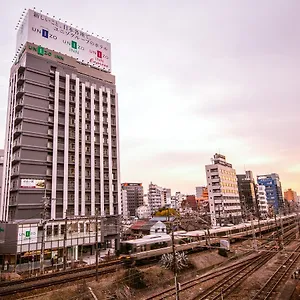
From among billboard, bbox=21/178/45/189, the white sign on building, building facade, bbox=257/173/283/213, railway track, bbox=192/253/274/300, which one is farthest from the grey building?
building facade, bbox=257/173/283/213

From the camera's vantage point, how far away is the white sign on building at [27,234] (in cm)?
3918

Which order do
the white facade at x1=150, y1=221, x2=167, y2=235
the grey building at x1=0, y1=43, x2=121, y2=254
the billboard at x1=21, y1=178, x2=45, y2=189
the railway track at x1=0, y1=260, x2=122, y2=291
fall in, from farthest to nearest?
the white facade at x1=150, y1=221, x2=167, y2=235, the grey building at x1=0, y1=43, x2=121, y2=254, the billboard at x1=21, y1=178, x2=45, y2=189, the railway track at x1=0, y1=260, x2=122, y2=291

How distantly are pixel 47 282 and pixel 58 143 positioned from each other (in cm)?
2710

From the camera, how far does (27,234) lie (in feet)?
131

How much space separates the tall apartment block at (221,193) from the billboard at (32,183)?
54.6 m

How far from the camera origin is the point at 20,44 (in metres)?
53.1

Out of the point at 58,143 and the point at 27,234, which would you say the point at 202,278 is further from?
the point at 58,143

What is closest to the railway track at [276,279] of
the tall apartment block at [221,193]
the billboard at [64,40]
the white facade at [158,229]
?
the white facade at [158,229]

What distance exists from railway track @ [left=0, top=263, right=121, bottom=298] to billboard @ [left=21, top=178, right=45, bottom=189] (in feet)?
59.6

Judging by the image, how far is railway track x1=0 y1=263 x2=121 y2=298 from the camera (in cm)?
2564

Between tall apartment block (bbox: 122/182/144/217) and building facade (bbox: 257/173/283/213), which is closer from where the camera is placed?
tall apartment block (bbox: 122/182/144/217)

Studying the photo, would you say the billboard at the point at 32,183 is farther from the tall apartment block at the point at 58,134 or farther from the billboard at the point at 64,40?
the billboard at the point at 64,40

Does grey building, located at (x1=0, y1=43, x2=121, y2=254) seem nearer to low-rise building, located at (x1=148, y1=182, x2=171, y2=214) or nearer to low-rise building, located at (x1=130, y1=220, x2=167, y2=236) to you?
low-rise building, located at (x1=130, y1=220, x2=167, y2=236)

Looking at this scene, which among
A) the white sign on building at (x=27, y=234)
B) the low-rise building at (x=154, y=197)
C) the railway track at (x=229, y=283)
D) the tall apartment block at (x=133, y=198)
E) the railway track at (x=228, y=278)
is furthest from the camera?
the tall apartment block at (x=133, y=198)
